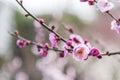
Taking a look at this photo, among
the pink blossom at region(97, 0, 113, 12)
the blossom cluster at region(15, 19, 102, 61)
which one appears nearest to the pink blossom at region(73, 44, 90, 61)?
the blossom cluster at region(15, 19, 102, 61)

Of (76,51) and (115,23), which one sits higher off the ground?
(115,23)

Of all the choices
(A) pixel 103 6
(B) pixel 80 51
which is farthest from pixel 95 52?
(A) pixel 103 6

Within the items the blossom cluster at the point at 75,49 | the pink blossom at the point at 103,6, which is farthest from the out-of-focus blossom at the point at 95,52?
the pink blossom at the point at 103,6

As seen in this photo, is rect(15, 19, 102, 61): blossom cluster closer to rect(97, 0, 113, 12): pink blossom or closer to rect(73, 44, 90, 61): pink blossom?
rect(73, 44, 90, 61): pink blossom

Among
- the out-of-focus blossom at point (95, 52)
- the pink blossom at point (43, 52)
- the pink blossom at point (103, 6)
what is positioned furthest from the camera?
the pink blossom at point (43, 52)

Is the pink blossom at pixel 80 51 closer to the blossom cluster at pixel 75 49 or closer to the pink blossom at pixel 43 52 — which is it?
the blossom cluster at pixel 75 49

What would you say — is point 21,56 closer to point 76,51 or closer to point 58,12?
point 58,12

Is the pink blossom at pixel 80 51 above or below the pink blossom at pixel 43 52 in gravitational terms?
below

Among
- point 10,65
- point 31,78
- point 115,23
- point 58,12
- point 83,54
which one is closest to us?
point 83,54

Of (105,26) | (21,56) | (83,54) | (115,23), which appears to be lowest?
(83,54)

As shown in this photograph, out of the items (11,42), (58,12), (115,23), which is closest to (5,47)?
(11,42)

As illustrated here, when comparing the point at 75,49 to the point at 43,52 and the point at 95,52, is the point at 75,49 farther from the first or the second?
the point at 43,52
